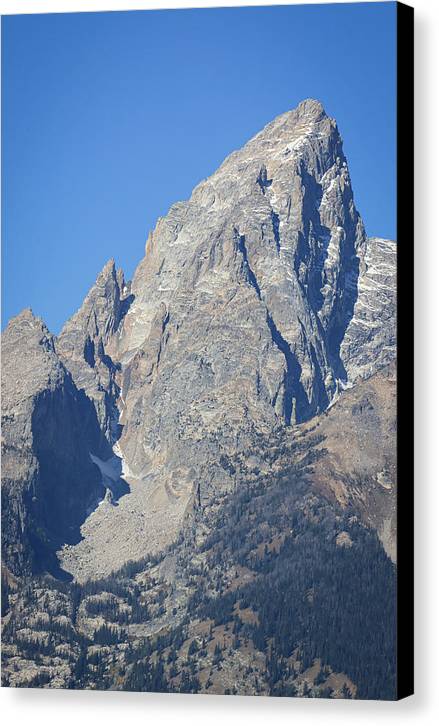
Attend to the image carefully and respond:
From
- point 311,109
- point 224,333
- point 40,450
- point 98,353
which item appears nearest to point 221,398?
point 224,333

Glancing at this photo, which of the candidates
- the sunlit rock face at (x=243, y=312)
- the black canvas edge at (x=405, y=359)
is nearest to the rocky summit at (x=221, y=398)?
the sunlit rock face at (x=243, y=312)

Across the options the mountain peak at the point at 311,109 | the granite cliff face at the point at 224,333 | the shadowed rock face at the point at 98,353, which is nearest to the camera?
the mountain peak at the point at 311,109

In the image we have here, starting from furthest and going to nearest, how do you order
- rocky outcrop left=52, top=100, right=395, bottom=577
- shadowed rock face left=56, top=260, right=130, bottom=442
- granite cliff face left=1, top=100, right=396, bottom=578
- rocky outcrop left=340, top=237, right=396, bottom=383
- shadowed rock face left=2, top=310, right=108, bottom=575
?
shadowed rock face left=56, top=260, right=130, bottom=442 < rocky outcrop left=52, top=100, right=395, bottom=577 < granite cliff face left=1, top=100, right=396, bottom=578 < rocky outcrop left=340, top=237, right=396, bottom=383 < shadowed rock face left=2, top=310, right=108, bottom=575

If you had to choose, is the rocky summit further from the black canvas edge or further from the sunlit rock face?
the black canvas edge

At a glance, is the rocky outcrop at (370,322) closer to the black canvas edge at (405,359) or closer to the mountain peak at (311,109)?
the mountain peak at (311,109)

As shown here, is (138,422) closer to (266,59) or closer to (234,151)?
(234,151)

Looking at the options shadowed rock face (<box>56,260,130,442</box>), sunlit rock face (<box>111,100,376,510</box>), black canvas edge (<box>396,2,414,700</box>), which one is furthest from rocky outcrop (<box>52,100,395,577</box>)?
black canvas edge (<box>396,2,414,700</box>)

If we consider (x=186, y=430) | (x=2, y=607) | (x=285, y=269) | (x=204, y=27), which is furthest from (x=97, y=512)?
(x=285, y=269)

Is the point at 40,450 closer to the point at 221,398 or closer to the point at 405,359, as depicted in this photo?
the point at 221,398
